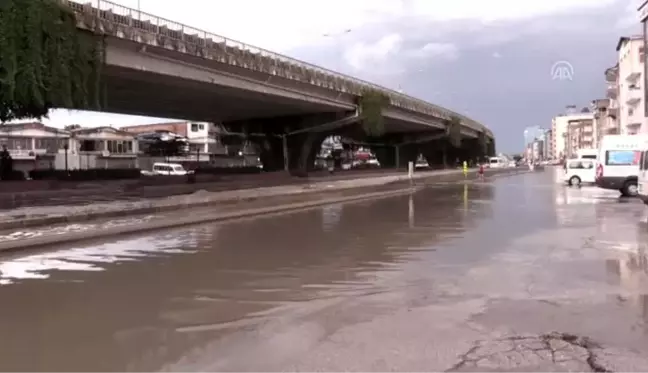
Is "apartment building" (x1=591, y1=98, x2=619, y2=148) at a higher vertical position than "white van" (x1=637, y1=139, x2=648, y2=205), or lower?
higher

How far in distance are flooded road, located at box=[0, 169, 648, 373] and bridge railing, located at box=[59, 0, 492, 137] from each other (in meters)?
18.4

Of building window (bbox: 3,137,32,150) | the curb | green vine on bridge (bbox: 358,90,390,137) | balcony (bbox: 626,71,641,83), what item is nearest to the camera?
the curb

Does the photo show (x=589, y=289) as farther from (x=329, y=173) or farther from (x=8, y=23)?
(x=329, y=173)

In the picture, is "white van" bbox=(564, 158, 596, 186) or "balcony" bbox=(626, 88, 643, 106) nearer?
"white van" bbox=(564, 158, 596, 186)

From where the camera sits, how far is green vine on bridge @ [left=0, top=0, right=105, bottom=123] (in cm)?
2439

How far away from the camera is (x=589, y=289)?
8680 millimetres

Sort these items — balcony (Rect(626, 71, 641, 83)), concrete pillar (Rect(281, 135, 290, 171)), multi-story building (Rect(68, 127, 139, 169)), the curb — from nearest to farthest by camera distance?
the curb
concrete pillar (Rect(281, 135, 290, 171))
multi-story building (Rect(68, 127, 139, 169))
balcony (Rect(626, 71, 641, 83))

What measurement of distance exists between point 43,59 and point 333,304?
22.1 meters

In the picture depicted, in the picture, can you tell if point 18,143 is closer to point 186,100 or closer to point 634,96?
point 186,100

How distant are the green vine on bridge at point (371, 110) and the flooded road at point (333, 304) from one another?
45517mm

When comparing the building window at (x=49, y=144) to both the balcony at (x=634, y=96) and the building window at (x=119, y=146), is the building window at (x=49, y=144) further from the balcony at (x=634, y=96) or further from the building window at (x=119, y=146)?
the balcony at (x=634, y=96)

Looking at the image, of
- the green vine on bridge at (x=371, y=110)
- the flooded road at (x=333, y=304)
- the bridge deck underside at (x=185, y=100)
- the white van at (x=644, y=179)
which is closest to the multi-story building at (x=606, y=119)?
the green vine on bridge at (x=371, y=110)

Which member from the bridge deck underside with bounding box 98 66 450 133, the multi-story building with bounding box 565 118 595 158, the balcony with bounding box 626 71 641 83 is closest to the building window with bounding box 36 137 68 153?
the bridge deck underside with bounding box 98 66 450 133

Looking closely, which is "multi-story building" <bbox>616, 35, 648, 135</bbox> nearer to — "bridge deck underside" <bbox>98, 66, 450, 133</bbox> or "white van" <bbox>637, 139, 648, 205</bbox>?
"bridge deck underside" <bbox>98, 66, 450, 133</bbox>
